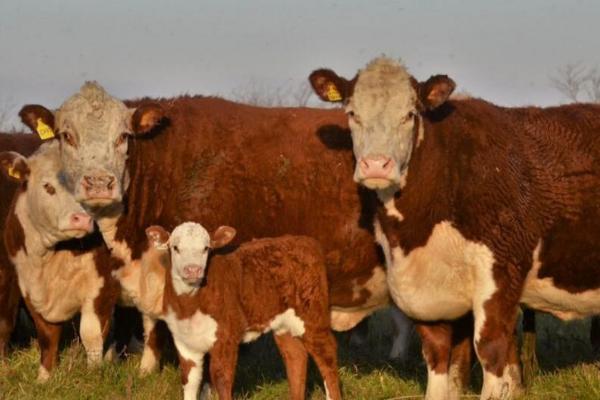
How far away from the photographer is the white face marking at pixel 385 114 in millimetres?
8131

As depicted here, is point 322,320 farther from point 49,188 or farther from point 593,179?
point 49,188

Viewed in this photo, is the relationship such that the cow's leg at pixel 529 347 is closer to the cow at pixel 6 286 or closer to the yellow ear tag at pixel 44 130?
the yellow ear tag at pixel 44 130

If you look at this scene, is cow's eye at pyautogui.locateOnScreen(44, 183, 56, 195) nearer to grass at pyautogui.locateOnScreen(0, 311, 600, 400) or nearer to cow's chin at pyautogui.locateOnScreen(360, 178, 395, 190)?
grass at pyautogui.locateOnScreen(0, 311, 600, 400)

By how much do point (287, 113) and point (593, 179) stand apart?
8.47 feet

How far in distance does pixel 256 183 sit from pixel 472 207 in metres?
1.84

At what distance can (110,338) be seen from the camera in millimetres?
12172

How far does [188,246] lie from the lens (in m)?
8.08

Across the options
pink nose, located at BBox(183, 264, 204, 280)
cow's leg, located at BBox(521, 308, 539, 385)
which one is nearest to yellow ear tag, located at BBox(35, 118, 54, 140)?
pink nose, located at BBox(183, 264, 204, 280)

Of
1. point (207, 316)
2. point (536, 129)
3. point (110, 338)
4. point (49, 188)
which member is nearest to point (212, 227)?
point (207, 316)

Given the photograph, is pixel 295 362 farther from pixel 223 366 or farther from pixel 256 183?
pixel 256 183

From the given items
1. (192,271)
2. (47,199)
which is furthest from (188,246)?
(47,199)

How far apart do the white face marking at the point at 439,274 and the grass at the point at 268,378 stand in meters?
0.79

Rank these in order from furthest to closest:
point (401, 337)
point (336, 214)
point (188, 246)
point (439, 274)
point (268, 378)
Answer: point (401, 337) < point (268, 378) < point (336, 214) < point (439, 274) < point (188, 246)

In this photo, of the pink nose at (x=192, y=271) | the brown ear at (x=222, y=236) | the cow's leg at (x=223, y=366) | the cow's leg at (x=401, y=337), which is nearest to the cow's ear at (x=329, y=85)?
the brown ear at (x=222, y=236)
